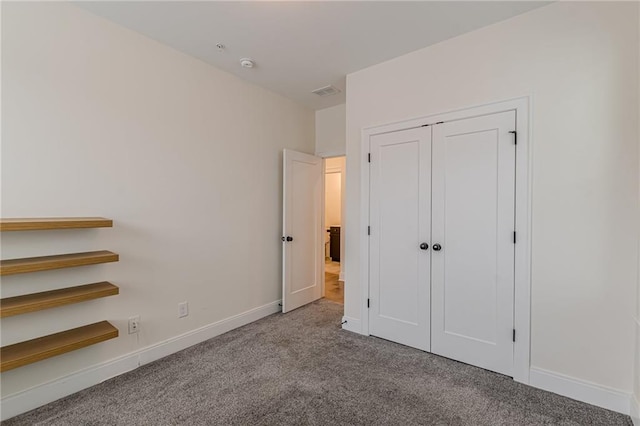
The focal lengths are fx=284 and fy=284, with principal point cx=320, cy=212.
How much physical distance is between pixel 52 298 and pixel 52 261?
244mm

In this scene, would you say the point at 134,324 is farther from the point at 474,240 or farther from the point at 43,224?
the point at 474,240

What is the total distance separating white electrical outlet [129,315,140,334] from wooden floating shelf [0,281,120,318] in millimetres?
429

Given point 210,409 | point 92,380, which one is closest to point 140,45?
point 92,380

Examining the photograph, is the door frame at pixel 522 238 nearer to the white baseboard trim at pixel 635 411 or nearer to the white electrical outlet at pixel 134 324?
the white baseboard trim at pixel 635 411

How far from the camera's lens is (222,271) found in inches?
122

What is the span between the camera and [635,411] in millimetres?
1740

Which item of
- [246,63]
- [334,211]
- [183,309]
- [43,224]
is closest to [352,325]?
[183,309]

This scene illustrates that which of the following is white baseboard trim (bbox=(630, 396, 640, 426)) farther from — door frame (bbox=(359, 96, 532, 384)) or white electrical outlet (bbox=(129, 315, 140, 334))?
white electrical outlet (bbox=(129, 315, 140, 334))

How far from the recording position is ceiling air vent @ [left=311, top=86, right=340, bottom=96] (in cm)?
349

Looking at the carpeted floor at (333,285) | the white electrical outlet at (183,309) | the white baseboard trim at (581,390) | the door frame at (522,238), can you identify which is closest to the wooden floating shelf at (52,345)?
the white electrical outlet at (183,309)

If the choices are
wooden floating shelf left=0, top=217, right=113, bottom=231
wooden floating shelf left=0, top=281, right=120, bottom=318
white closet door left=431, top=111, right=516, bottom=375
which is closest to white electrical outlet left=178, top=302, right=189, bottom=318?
wooden floating shelf left=0, top=281, right=120, bottom=318

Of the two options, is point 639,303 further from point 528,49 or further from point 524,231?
point 528,49

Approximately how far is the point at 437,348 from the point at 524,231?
50.2 inches

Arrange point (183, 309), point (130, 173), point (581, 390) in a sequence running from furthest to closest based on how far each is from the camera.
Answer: point (183, 309) → point (130, 173) → point (581, 390)
